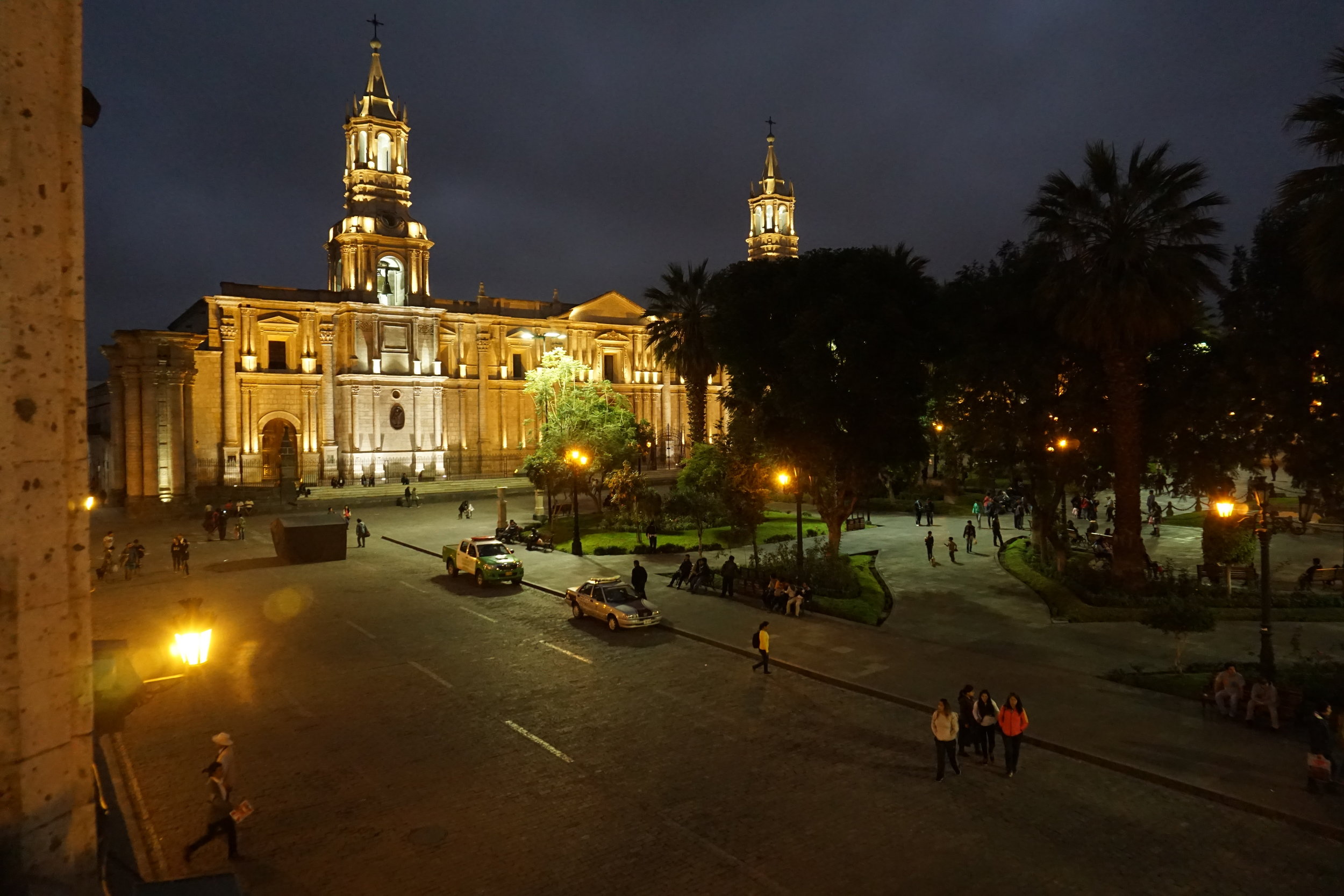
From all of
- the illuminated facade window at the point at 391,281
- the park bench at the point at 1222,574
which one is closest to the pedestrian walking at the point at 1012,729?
the park bench at the point at 1222,574

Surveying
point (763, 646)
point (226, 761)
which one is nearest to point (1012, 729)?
point (763, 646)

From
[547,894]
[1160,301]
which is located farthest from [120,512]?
[1160,301]

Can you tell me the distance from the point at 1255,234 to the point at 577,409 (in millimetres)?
26560

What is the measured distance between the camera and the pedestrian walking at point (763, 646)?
49.8 ft

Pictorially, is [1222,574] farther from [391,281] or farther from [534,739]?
[391,281]

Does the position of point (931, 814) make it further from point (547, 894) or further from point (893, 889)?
point (547, 894)

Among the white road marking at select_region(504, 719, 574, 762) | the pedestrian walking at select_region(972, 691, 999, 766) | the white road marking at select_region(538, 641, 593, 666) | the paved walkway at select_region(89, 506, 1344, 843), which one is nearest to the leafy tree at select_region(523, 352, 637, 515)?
the paved walkway at select_region(89, 506, 1344, 843)

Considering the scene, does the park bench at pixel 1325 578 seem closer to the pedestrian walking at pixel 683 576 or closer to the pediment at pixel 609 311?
the pedestrian walking at pixel 683 576

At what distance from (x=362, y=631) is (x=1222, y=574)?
2354 centimetres

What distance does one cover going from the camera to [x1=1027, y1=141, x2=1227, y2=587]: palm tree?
775 inches

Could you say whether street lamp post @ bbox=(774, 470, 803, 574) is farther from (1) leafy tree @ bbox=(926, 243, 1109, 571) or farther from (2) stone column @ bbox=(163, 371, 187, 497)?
(2) stone column @ bbox=(163, 371, 187, 497)

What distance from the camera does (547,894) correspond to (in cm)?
794

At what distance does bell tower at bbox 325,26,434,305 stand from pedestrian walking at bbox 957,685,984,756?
56.7 meters

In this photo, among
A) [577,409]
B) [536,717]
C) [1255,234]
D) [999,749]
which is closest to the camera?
[999,749]
